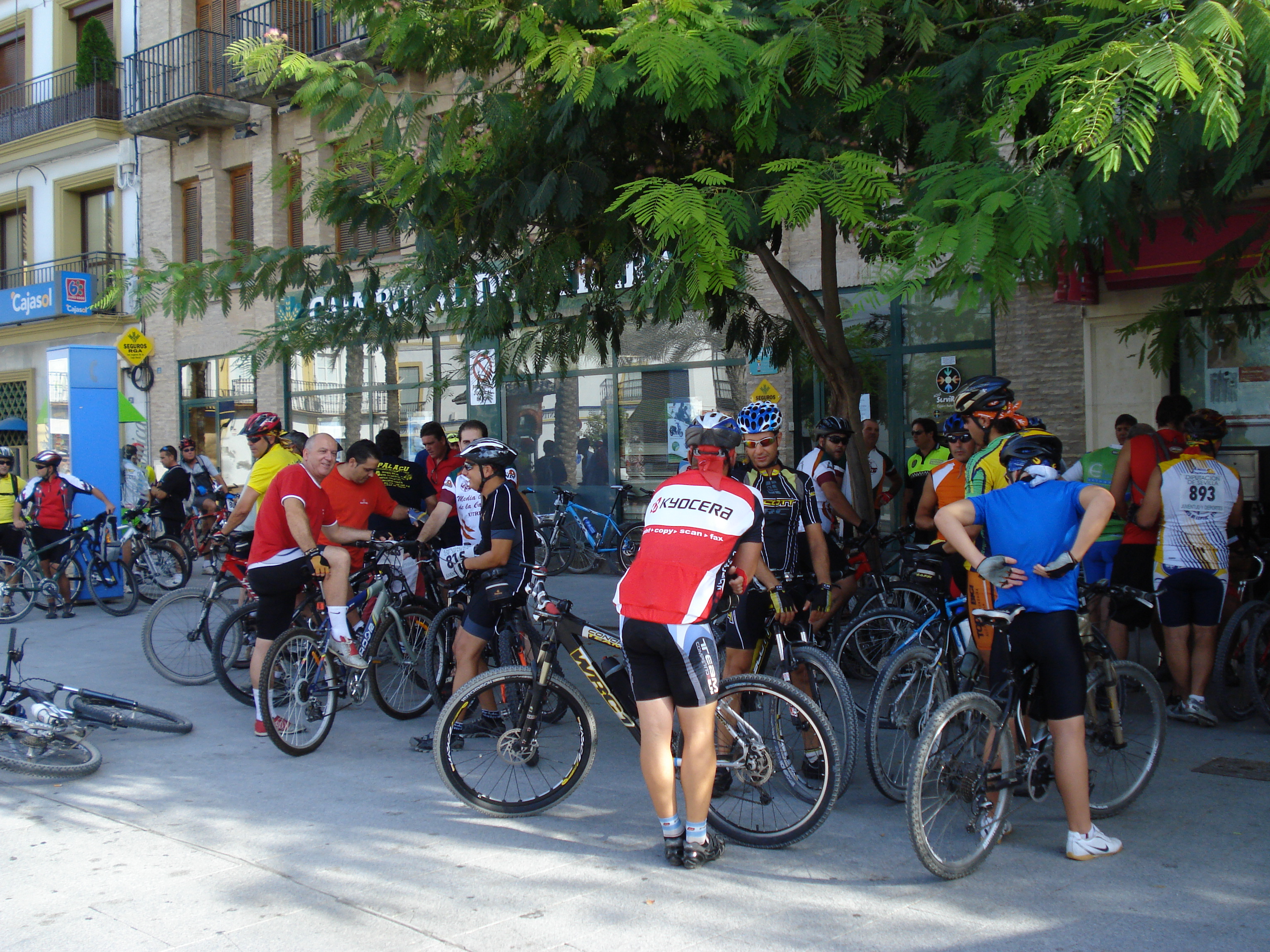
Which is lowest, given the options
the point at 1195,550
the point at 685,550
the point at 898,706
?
the point at 898,706

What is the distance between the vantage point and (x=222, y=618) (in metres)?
8.92

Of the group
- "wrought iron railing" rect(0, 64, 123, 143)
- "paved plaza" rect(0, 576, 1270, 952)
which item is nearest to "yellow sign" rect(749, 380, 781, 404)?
"paved plaza" rect(0, 576, 1270, 952)

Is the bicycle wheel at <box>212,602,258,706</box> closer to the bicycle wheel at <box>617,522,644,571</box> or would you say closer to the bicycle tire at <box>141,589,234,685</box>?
the bicycle tire at <box>141,589,234,685</box>

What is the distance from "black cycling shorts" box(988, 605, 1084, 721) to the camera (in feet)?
14.5

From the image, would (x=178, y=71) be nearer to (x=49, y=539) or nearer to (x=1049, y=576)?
(x=49, y=539)

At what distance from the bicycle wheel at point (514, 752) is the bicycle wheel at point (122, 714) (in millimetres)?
2453

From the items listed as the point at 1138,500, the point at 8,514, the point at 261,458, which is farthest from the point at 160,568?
the point at 1138,500

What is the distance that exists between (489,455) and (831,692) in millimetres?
2436

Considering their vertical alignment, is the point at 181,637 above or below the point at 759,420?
below

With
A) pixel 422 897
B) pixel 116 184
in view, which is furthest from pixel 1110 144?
pixel 116 184

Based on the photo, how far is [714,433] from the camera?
4.68 metres

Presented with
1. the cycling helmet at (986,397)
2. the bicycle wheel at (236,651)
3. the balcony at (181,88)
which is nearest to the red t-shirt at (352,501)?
the bicycle wheel at (236,651)

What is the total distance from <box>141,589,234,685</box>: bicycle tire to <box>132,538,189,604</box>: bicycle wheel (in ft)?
17.1

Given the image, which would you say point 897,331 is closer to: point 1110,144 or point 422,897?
point 1110,144
